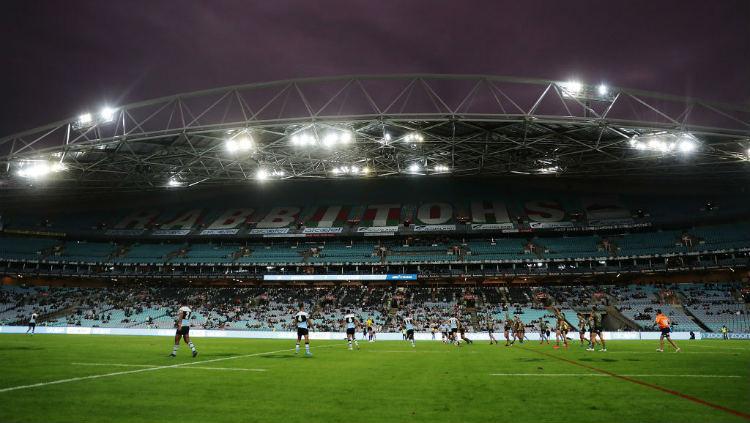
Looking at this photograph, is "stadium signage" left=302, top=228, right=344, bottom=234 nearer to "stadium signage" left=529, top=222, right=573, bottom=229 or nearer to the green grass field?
"stadium signage" left=529, top=222, right=573, bottom=229

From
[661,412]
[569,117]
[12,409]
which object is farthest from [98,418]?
[569,117]

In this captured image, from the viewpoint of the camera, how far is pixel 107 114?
110 ft

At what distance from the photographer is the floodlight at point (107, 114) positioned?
33.4m

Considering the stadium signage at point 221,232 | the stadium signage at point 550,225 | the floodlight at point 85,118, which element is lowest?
the stadium signage at point 221,232

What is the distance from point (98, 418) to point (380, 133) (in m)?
31.9

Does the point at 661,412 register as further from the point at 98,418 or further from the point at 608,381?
the point at 98,418

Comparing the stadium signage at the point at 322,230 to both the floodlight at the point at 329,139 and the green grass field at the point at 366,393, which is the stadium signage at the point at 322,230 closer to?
the floodlight at the point at 329,139

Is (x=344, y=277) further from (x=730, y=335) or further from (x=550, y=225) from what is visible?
(x=730, y=335)

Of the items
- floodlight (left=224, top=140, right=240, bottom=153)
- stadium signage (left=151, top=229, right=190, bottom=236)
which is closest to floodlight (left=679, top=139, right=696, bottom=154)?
floodlight (left=224, top=140, right=240, bottom=153)

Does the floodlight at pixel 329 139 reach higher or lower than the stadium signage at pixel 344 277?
higher

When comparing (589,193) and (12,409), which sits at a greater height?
(589,193)

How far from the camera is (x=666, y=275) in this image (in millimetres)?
50906

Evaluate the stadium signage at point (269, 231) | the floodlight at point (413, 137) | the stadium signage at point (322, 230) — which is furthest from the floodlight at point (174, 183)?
the floodlight at point (413, 137)

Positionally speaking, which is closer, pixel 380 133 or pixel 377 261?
pixel 380 133
